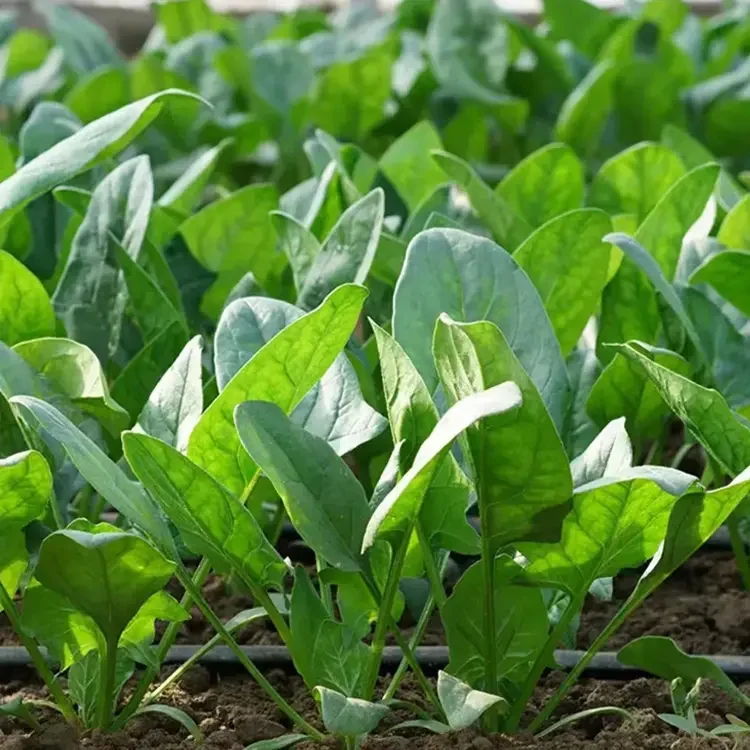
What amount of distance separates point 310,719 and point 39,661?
0.20 meters

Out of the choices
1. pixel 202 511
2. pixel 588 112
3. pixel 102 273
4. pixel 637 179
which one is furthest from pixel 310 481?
pixel 588 112

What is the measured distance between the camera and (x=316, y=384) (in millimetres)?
989

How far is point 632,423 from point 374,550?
0.34 metres

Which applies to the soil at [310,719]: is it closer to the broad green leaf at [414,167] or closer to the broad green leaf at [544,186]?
the broad green leaf at [544,186]

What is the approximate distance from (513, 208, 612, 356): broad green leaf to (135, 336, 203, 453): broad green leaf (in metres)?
0.30

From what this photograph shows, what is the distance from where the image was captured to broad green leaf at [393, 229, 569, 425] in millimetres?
968

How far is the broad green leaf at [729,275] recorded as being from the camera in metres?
1.13

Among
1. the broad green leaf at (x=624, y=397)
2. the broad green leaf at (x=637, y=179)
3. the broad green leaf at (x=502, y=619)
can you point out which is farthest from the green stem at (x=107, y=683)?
the broad green leaf at (x=637, y=179)

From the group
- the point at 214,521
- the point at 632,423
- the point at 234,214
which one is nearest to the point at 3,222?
the point at 214,521

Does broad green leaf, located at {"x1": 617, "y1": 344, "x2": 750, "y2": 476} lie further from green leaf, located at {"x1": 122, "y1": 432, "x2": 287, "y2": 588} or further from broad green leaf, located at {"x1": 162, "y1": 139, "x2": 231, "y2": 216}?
broad green leaf, located at {"x1": 162, "y1": 139, "x2": 231, "y2": 216}

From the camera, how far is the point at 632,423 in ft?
3.94

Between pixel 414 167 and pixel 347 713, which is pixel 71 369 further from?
pixel 414 167

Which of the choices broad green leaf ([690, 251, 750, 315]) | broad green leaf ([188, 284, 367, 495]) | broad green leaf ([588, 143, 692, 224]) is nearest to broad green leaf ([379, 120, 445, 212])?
broad green leaf ([588, 143, 692, 224])

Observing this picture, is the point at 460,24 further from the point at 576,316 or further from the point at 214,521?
the point at 214,521
